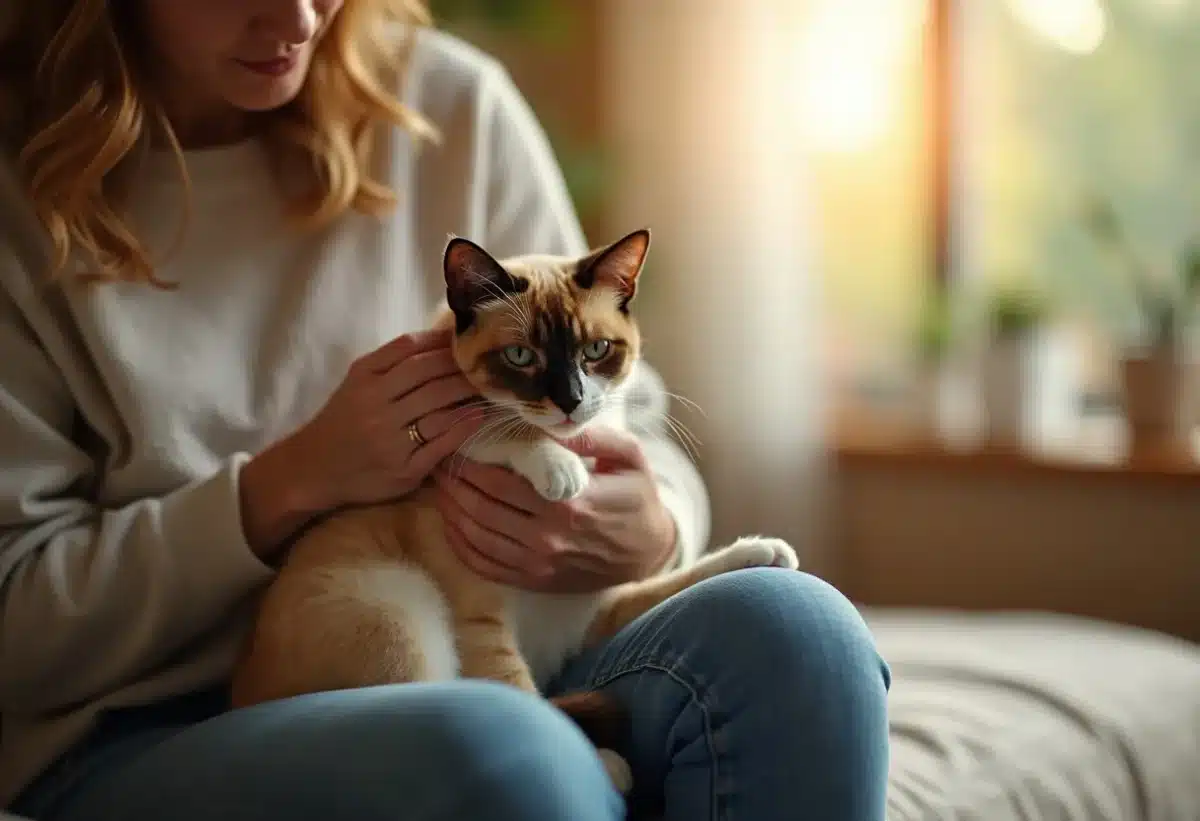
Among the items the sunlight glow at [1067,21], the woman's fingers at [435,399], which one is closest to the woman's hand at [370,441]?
the woman's fingers at [435,399]

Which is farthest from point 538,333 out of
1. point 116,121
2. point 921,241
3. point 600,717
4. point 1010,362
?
point 921,241

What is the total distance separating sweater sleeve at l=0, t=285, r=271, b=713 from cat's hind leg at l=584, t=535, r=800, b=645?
324 mm

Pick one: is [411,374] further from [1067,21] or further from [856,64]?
[1067,21]

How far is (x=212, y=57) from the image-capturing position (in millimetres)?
1173

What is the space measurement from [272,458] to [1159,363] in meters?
1.56

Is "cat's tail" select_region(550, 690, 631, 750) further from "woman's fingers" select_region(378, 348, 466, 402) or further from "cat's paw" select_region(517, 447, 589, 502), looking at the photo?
"woman's fingers" select_region(378, 348, 466, 402)

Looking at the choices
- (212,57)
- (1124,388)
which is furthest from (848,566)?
(212,57)

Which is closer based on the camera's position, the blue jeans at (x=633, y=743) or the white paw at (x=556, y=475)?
the blue jeans at (x=633, y=743)

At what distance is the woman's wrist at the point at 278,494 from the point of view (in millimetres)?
1125

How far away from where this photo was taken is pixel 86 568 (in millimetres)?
1133

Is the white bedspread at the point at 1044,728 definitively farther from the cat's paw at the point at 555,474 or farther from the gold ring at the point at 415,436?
the gold ring at the point at 415,436

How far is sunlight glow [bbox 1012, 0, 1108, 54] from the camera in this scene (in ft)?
7.45

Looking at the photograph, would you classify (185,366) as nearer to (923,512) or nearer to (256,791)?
(256,791)

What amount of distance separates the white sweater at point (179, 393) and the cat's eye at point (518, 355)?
0.26 meters
